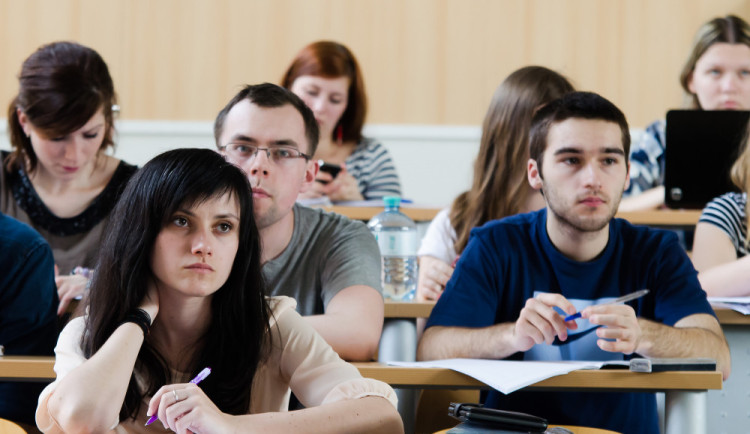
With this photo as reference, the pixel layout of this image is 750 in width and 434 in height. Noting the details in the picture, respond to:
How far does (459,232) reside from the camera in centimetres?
247

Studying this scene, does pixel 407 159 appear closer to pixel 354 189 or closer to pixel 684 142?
pixel 354 189

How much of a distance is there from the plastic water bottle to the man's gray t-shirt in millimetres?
625

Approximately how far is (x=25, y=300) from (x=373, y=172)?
173 cm

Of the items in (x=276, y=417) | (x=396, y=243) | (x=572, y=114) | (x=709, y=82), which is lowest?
(x=276, y=417)

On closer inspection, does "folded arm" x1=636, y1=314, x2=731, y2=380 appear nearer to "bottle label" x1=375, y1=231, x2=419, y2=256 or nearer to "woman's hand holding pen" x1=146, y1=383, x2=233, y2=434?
"woman's hand holding pen" x1=146, y1=383, x2=233, y2=434

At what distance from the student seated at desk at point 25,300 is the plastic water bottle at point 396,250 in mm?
1022

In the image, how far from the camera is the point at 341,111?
3369 mm

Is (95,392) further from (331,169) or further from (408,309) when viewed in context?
(331,169)

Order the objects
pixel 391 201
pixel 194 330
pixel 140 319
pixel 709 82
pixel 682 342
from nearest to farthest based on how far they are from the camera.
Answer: pixel 140 319 → pixel 194 330 → pixel 682 342 → pixel 391 201 → pixel 709 82

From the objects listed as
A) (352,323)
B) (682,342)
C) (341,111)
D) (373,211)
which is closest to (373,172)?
(341,111)

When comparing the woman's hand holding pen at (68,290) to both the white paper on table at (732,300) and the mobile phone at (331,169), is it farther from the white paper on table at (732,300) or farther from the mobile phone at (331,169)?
the white paper on table at (732,300)

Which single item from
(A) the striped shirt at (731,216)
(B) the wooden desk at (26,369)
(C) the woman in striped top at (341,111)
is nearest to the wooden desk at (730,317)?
(A) the striped shirt at (731,216)

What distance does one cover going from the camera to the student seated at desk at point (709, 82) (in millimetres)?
3297

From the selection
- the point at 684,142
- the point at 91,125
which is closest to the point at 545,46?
the point at 684,142
